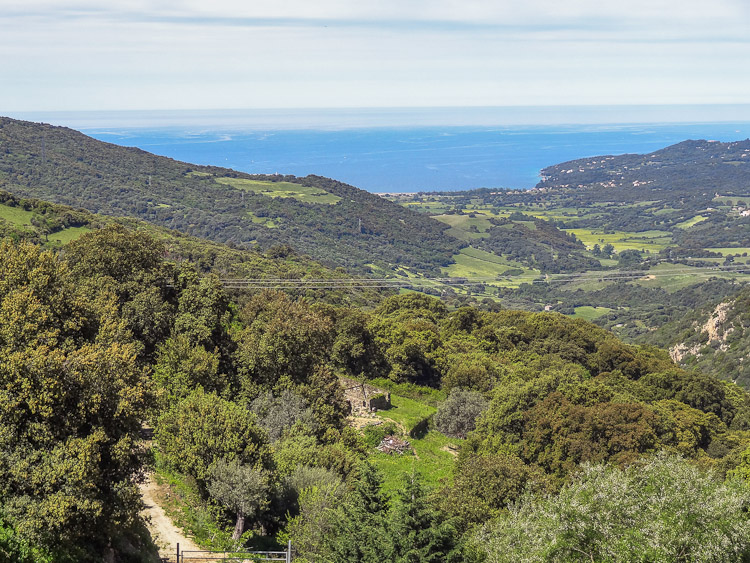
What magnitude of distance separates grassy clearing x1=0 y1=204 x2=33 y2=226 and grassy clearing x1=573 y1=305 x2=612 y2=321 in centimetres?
10989

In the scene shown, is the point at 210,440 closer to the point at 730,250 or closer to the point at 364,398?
the point at 364,398

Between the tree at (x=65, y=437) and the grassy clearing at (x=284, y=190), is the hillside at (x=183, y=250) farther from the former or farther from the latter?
the grassy clearing at (x=284, y=190)

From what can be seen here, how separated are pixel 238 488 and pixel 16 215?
193 ft

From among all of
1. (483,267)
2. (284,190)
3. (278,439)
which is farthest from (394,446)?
(284,190)

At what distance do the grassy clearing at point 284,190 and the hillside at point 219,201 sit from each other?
338 millimetres

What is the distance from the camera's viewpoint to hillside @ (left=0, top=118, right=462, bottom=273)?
134250 millimetres

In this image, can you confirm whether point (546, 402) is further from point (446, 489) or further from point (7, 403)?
point (7, 403)

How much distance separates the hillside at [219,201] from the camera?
134 metres

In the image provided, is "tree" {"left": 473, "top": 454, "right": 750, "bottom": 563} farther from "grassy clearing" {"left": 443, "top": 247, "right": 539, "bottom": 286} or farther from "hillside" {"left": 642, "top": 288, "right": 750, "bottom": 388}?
"grassy clearing" {"left": 443, "top": 247, "right": 539, "bottom": 286}

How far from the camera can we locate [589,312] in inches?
5625

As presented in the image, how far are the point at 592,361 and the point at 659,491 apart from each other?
124 ft

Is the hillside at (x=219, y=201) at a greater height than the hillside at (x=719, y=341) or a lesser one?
greater

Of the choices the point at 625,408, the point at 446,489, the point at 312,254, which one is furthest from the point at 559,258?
the point at 446,489

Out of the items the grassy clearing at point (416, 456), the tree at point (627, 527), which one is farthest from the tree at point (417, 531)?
the grassy clearing at point (416, 456)
